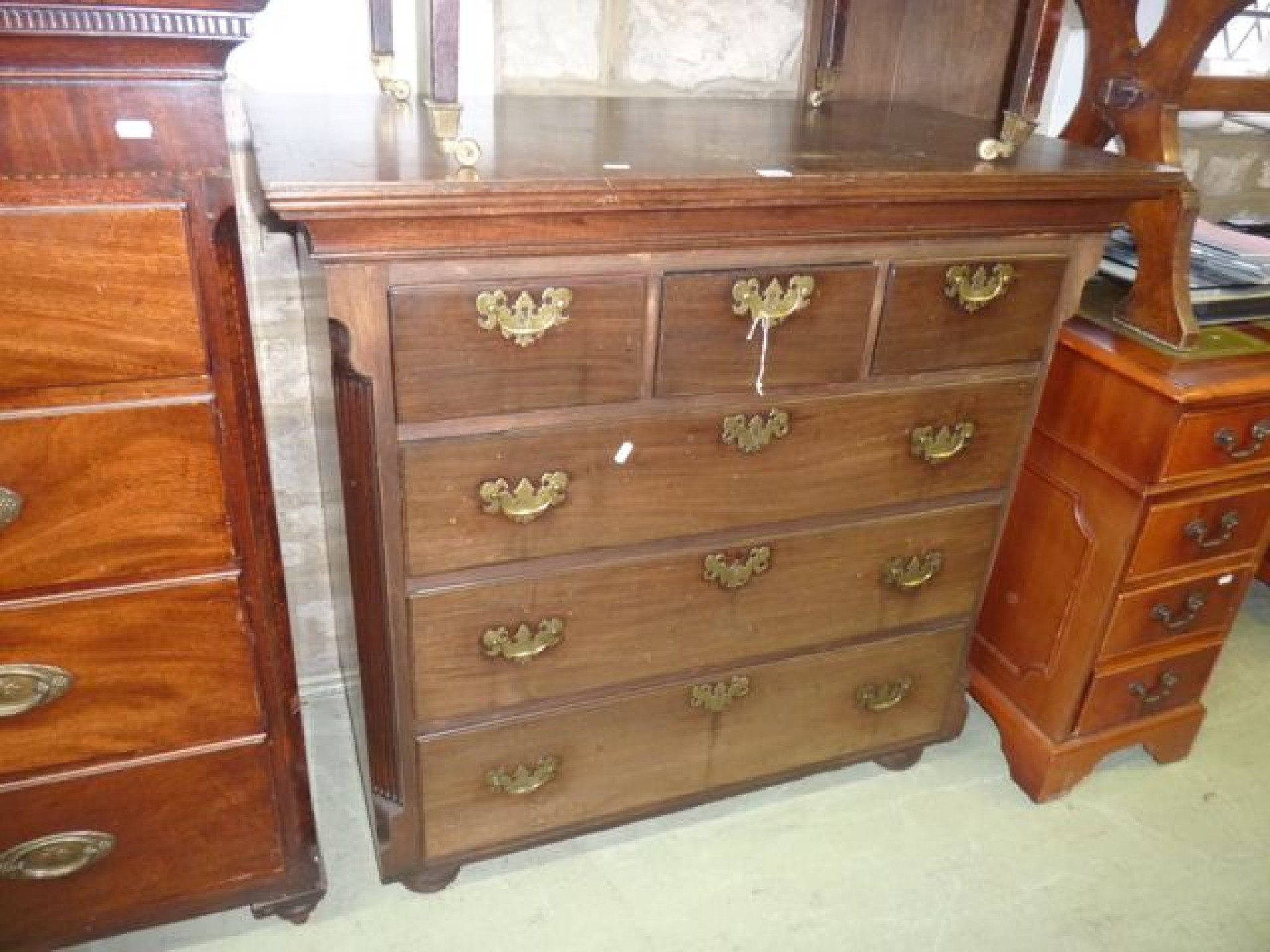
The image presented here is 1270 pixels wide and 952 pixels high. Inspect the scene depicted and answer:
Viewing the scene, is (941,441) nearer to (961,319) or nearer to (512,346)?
(961,319)

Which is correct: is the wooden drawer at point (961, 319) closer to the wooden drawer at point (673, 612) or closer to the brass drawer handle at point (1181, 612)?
the wooden drawer at point (673, 612)

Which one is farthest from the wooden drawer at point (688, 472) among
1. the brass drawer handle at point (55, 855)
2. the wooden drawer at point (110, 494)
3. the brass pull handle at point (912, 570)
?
the brass drawer handle at point (55, 855)

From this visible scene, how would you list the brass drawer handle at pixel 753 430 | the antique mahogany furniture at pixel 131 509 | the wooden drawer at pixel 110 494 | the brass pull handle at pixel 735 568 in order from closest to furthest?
the antique mahogany furniture at pixel 131 509 < the wooden drawer at pixel 110 494 < the brass drawer handle at pixel 753 430 < the brass pull handle at pixel 735 568

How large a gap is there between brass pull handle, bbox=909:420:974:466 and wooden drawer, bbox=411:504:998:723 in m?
0.11

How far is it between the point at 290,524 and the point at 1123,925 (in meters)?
1.66

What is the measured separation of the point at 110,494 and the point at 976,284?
1.18m

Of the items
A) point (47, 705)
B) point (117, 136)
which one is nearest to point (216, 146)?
point (117, 136)

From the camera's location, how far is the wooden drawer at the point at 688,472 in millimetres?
1285

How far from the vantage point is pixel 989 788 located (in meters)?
1.96

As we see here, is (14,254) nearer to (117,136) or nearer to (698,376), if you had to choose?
(117,136)

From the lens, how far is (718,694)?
1.64 meters

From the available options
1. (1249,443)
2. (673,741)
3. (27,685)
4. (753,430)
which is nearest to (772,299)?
(753,430)

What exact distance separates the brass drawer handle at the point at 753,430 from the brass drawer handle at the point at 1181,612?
0.88m

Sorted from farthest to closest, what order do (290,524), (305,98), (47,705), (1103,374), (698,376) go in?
(290,524) < (1103,374) < (305,98) < (698,376) < (47,705)
